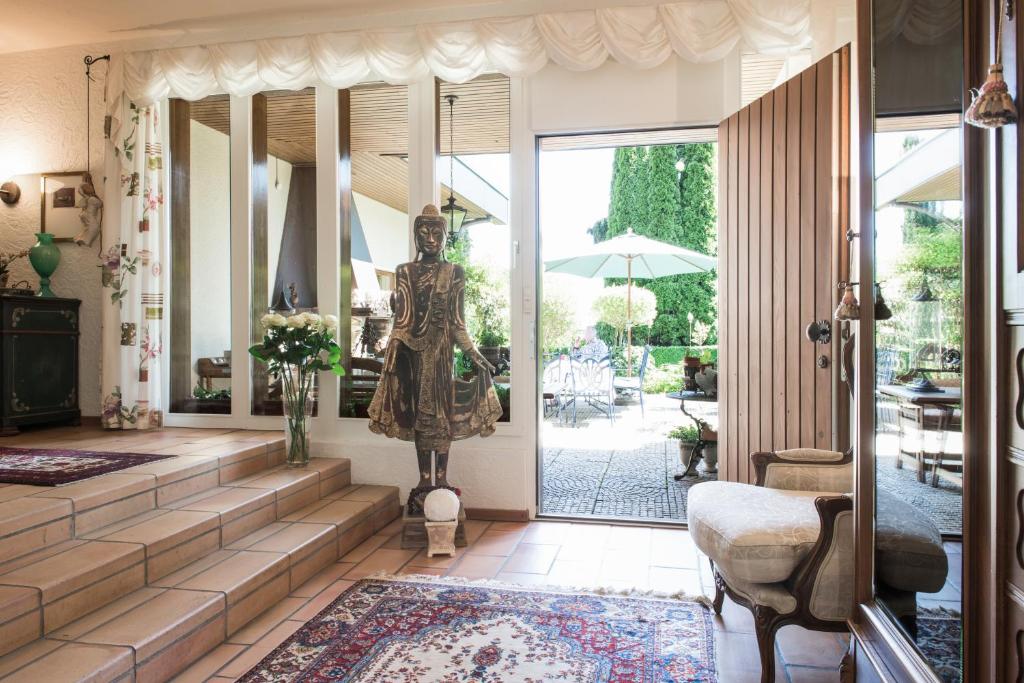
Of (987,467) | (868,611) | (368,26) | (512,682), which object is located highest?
(368,26)

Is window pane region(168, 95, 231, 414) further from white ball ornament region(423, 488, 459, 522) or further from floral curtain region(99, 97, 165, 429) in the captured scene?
white ball ornament region(423, 488, 459, 522)

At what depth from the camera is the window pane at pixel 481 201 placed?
4062 millimetres

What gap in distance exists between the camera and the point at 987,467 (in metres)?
1.10

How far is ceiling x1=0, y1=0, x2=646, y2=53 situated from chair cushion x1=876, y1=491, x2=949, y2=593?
315 centimetres

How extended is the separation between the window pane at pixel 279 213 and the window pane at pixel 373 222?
1.04 feet

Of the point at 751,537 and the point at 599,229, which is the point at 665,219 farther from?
the point at 751,537

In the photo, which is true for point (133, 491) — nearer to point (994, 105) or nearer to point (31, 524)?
point (31, 524)

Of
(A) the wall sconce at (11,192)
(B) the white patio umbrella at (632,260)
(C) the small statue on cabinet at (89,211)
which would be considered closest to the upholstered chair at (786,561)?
(C) the small statue on cabinet at (89,211)

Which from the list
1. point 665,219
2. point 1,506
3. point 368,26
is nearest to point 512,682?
point 1,506

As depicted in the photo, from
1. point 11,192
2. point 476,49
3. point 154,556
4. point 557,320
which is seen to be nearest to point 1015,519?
point 154,556

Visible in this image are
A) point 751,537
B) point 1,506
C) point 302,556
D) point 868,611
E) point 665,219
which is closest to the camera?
point 868,611

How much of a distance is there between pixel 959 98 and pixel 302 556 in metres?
2.81

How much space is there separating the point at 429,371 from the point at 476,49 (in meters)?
1.85

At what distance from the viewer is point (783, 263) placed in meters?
3.21
